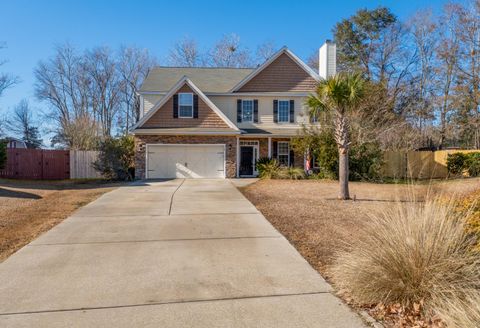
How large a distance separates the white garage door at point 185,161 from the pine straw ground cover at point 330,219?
6398 millimetres

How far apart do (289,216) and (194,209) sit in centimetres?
261

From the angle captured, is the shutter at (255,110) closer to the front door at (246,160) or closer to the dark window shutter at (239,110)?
the dark window shutter at (239,110)

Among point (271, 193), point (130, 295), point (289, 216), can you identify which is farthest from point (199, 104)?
point (130, 295)

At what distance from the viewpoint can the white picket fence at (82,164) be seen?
830 inches

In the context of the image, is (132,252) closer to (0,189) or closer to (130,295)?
(130,295)

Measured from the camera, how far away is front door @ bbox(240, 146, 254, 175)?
834 inches

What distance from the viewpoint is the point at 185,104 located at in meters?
19.5

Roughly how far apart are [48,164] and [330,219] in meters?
18.7

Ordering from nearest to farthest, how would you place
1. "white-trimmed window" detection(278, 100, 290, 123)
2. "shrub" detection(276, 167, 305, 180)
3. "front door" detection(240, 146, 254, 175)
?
"shrub" detection(276, 167, 305, 180) < "front door" detection(240, 146, 254, 175) < "white-trimmed window" detection(278, 100, 290, 123)

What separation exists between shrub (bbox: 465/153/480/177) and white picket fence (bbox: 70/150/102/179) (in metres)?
23.1

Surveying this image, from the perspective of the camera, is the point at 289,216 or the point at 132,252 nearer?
the point at 132,252

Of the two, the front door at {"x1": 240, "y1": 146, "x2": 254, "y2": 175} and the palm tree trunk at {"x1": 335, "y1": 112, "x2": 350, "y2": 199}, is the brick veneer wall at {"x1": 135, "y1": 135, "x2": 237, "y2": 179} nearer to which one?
the front door at {"x1": 240, "y1": 146, "x2": 254, "y2": 175}

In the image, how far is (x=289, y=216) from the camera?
27.5ft

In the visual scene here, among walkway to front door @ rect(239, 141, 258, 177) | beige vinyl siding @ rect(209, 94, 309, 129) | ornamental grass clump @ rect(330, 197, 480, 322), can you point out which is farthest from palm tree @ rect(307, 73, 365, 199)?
beige vinyl siding @ rect(209, 94, 309, 129)
